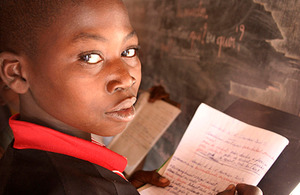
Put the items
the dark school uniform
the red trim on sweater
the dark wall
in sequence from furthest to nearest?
the dark wall, the red trim on sweater, the dark school uniform

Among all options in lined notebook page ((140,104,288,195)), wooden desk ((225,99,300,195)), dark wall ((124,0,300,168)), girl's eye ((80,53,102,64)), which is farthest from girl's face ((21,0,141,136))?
dark wall ((124,0,300,168))

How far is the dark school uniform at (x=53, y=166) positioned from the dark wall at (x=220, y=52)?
0.67 m

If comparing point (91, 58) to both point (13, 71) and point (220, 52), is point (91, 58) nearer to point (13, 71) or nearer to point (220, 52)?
point (13, 71)

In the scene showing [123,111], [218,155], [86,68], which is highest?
[86,68]

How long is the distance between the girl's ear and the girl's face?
2 centimetres

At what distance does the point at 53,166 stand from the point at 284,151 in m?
0.61

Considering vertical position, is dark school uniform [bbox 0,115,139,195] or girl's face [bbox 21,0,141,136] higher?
girl's face [bbox 21,0,141,136]

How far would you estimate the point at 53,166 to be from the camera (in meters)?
0.54

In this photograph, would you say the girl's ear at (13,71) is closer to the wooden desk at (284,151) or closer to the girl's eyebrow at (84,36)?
the girl's eyebrow at (84,36)

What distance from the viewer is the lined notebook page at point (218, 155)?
694mm

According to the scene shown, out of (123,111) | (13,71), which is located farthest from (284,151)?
(13,71)

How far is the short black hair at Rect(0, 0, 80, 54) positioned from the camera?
1.85 feet

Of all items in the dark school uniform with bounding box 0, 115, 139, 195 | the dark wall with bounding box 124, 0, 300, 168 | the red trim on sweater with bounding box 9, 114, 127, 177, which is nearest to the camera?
the dark school uniform with bounding box 0, 115, 139, 195

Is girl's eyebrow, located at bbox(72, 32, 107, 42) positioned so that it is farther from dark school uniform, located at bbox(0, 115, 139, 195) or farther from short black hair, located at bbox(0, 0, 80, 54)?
dark school uniform, located at bbox(0, 115, 139, 195)
